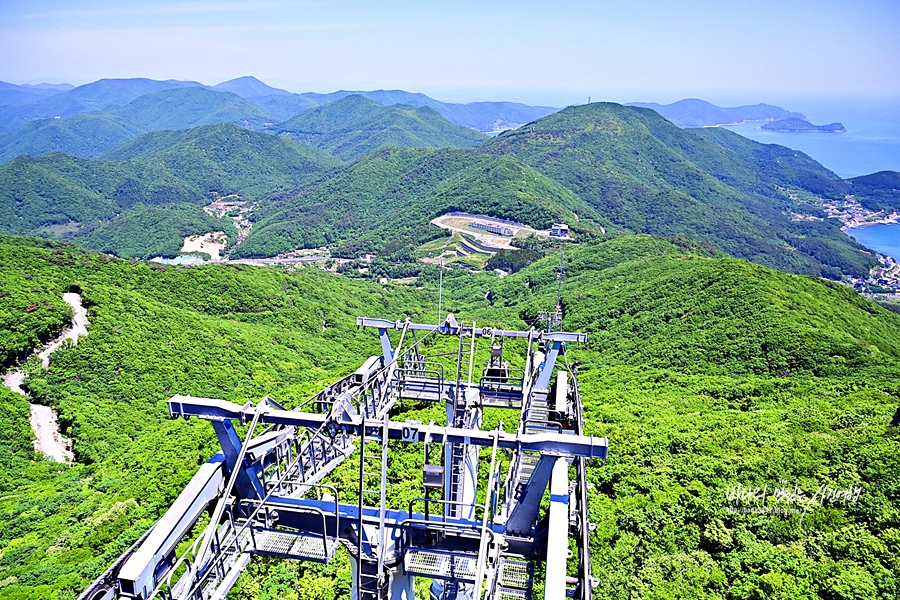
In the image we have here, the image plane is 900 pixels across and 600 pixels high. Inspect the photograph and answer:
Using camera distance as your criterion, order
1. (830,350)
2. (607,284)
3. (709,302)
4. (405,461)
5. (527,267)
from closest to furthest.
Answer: (405,461) → (830,350) → (709,302) → (607,284) → (527,267)

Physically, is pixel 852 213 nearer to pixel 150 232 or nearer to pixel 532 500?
pixel 150 232

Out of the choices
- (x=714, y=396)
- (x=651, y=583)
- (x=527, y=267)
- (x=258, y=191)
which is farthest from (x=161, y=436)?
(x=258, y=191)

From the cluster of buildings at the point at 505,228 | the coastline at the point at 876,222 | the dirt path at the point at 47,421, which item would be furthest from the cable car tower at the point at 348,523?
the coastline at the point at 876,222

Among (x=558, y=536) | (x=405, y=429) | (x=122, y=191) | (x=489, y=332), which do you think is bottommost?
(x=122, y=191)

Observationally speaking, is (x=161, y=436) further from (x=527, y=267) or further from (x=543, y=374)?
(x=527, y=267)

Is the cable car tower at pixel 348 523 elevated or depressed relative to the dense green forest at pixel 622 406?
elevated

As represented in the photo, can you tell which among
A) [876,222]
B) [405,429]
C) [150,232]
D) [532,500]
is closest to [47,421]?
[405,429]

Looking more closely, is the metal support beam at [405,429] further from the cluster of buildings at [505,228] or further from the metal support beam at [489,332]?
the cluster of buildings at [505,228]
